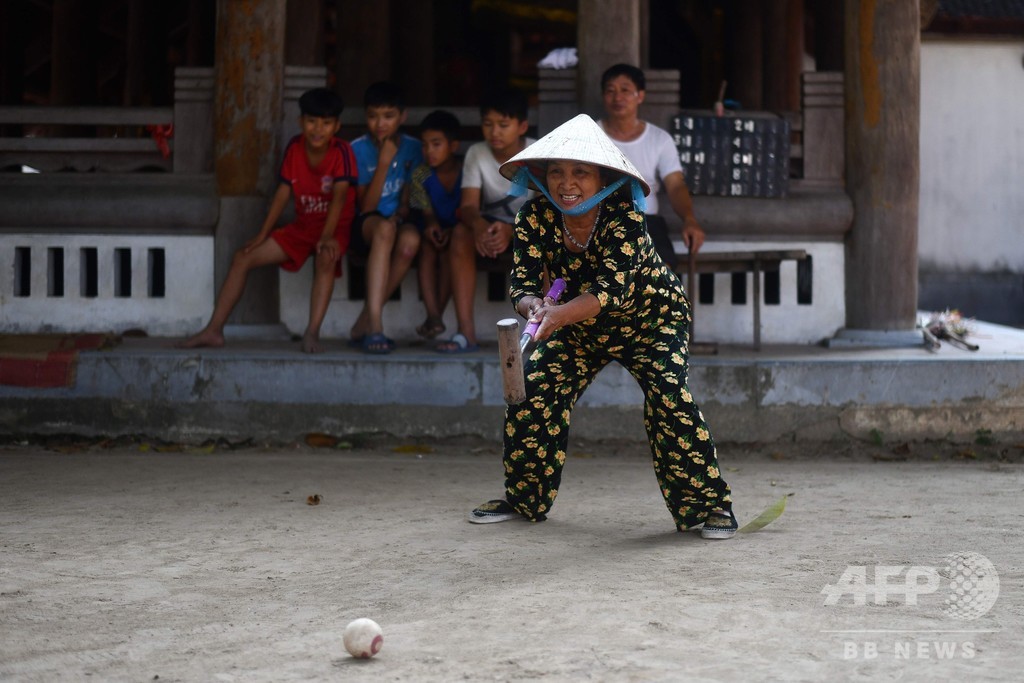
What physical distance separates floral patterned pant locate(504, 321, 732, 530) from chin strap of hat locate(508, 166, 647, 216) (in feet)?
1.47

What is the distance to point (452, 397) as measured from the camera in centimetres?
710

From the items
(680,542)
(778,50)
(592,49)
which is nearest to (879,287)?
(592,49)

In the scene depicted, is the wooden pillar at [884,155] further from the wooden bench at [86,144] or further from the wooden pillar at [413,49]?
the wooden pillar at [413,49]

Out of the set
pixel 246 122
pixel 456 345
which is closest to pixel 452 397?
pixel 456 345

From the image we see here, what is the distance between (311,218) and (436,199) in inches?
29.5

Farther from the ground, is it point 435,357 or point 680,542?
point 435,357

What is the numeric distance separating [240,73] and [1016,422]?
496 cm

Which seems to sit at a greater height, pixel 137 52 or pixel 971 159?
pixel 137 52

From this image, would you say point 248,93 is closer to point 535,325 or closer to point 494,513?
point 494,513

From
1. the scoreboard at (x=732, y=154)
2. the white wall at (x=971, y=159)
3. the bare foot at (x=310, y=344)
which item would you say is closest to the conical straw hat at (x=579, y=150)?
the bare foot at (x=310, y=344)

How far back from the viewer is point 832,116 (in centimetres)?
816

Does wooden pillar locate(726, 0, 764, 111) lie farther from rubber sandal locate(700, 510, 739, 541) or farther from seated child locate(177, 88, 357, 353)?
rubber sandal locate(700, 510, 739, 541)

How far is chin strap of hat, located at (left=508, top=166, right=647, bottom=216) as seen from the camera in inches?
180

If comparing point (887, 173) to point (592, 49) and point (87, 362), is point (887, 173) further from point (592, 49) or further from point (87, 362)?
point (87, 362)
